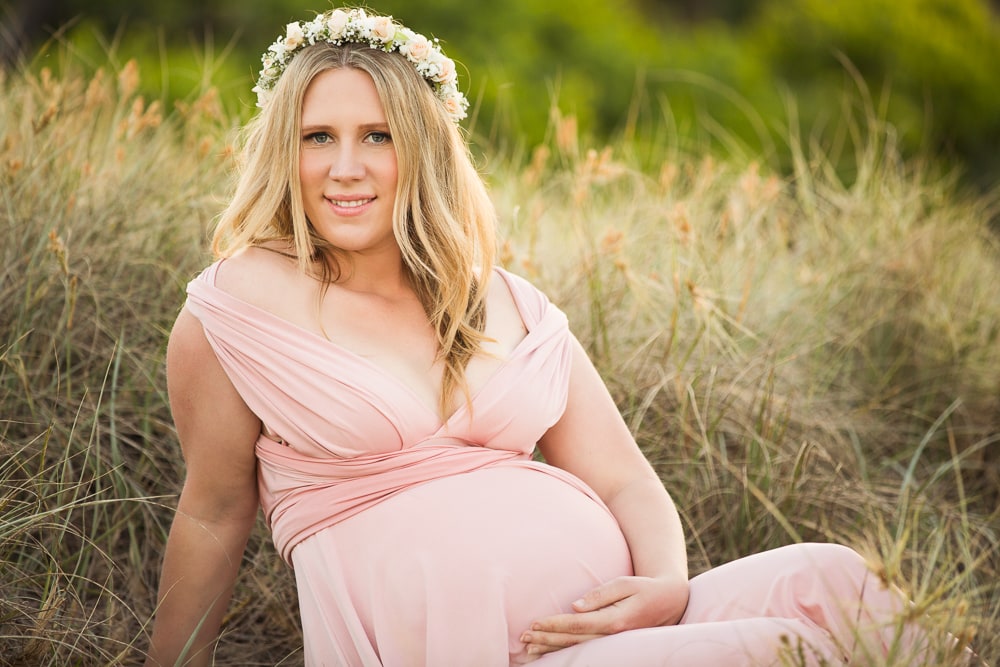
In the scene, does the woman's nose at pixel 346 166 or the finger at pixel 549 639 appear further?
the woman's nose at pixel 346 166

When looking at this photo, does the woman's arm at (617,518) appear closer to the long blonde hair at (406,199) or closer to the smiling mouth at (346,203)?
the long blonde hair at (406,199)

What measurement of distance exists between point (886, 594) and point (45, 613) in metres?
1.90

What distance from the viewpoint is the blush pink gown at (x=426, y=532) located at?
2.35m

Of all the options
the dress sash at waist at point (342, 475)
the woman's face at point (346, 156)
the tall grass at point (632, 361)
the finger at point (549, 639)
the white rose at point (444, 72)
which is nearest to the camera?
the finger at point (549, 639)

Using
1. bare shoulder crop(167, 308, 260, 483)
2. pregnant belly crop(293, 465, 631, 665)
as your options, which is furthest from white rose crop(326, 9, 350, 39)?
pregnant belly crop(293, 465, 631, 665)

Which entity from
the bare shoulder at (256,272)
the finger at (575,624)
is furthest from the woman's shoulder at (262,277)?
the finger at (575,624)

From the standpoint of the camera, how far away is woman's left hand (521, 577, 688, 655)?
2.32m

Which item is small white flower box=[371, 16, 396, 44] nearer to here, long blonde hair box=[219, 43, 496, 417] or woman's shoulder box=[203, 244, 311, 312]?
long blonde hair box=[219, 43, 496, 417]

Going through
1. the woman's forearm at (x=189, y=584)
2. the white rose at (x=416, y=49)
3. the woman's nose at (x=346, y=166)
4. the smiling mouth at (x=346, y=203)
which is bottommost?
the woman's forearm at (x=189, y=584)

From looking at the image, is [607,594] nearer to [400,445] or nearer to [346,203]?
[400,445]

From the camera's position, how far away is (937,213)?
210 inches

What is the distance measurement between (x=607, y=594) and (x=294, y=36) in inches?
60.8

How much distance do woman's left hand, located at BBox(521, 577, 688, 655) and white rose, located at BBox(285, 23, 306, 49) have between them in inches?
59.5

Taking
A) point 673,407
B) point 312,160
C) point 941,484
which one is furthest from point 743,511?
point 312,160
